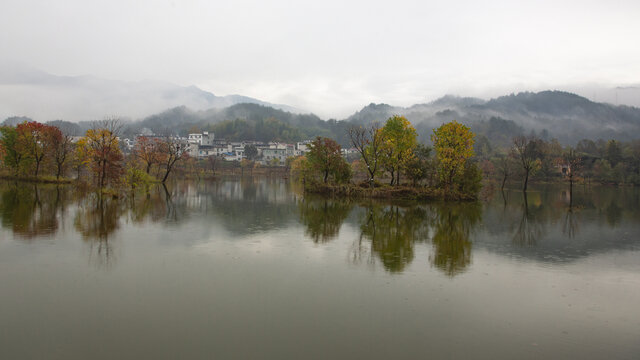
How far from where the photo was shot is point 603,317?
9.04m

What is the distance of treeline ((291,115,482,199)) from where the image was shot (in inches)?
1421

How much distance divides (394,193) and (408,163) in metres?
3.68

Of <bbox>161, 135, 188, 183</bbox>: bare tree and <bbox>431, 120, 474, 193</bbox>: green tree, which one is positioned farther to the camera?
<bbox>161, 135, 188, 183</bbox>: bare tree

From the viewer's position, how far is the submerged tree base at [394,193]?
1401 inches

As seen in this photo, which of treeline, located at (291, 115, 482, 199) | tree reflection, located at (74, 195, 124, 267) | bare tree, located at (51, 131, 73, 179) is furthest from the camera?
bare tree, located at (51, 131, 73, 179)

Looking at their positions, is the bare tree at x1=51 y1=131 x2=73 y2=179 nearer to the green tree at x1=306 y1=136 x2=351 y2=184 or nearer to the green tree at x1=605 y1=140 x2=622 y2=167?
the green tree at x1=306 y1=136 x2=351 y2=184

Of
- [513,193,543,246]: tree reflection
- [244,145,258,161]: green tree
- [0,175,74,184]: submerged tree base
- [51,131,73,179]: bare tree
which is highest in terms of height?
[244,145,258,161]: green tree

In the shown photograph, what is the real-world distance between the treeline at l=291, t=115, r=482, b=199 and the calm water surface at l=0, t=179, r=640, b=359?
1643 cm

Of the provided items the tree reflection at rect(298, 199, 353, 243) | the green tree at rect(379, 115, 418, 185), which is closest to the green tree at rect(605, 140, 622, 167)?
the green tree at rect(379, 115, 418, 185)

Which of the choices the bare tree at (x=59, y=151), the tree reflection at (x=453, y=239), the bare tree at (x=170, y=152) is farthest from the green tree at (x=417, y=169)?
the bare tree at (x=59, y=151)

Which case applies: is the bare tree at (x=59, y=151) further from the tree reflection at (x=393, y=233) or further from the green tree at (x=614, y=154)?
the green tree at (x=614, y=154)

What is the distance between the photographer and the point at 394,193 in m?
36.8

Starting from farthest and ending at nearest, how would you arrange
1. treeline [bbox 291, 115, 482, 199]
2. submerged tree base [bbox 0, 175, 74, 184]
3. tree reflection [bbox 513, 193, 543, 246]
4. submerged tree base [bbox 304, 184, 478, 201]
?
1. submerged tree base [bbox 0, 175, 74, 184]
2. treeline [bbox 291, 115, 482, 199]
3. submerged tree base [bbox 304, 184, 478, 201]
4. tree reflection [bbox 513, 193, 543, 246]

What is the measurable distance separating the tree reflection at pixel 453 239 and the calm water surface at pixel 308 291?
141 millimetres
